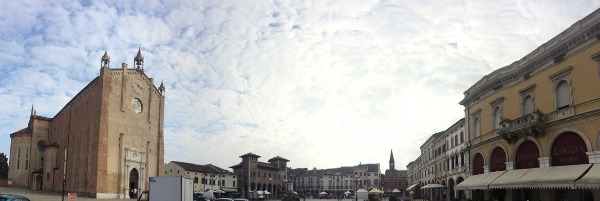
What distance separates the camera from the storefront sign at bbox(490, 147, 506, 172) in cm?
2996

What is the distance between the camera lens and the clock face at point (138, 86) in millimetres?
57969

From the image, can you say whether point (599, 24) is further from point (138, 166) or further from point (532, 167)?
point (138, 166)

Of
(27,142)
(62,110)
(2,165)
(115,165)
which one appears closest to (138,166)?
(115,165)

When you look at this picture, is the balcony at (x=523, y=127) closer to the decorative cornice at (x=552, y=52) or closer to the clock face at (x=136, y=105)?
the decorative cornice at (x=552, y=52)

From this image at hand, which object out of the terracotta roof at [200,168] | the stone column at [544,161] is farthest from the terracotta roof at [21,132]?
the stone column at [544,161]

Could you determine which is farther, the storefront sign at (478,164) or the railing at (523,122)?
the storefront sign at (478,164)

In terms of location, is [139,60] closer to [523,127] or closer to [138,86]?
[138,86]

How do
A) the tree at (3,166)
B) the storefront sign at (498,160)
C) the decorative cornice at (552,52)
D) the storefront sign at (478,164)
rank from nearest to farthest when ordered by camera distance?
the decorative cornice at (552,52) → the storefront sign at (498,160) → the storefront sign at (478,164) → the tree at (3,166)

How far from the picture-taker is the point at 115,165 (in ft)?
176

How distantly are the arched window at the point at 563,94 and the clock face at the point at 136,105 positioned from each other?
48192mm

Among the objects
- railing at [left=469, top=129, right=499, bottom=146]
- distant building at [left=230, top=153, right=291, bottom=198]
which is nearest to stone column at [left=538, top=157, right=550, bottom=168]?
railing at [left=469, top=129, right=499, bottom=146]

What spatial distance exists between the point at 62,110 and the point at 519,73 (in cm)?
5845

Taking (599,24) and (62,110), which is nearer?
(599,24)

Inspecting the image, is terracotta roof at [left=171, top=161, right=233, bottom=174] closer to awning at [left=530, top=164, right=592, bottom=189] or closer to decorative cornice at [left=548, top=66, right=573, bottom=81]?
awning at [left=530, top=164, right=592, bottom=189]
